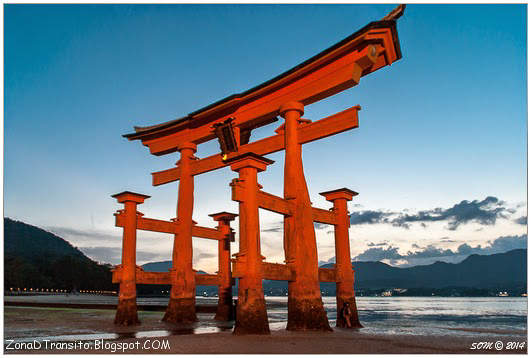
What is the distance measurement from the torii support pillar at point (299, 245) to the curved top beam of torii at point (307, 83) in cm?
72

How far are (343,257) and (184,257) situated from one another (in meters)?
5.86

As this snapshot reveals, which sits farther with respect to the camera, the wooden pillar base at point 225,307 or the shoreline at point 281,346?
the wooden pillar base at point 225,307

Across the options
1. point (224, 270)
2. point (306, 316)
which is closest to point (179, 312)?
point (224, 270)

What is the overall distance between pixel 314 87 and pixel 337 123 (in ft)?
4.14

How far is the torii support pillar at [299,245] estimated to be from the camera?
11.1m

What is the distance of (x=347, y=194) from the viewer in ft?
46.3

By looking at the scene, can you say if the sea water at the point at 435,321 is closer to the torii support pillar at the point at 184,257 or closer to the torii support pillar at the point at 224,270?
the torii support pillar at the point at 224,270

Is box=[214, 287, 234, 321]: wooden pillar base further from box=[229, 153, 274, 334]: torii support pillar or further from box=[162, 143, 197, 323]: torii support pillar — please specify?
box=[229, 153, 274, 334]: torii support pillar

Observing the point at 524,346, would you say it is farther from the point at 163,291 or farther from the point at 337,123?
the point at 163,291

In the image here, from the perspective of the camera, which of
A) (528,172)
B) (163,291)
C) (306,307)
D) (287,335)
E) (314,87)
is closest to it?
(528,172)

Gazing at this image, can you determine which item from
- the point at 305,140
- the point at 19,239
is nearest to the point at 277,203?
the point at 305,140

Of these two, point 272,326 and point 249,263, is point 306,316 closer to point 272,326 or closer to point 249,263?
point 249,263

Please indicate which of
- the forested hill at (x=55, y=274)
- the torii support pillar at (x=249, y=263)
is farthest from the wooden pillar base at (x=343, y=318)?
the forested hill at (x=55, y=274)

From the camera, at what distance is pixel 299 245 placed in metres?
11.5
